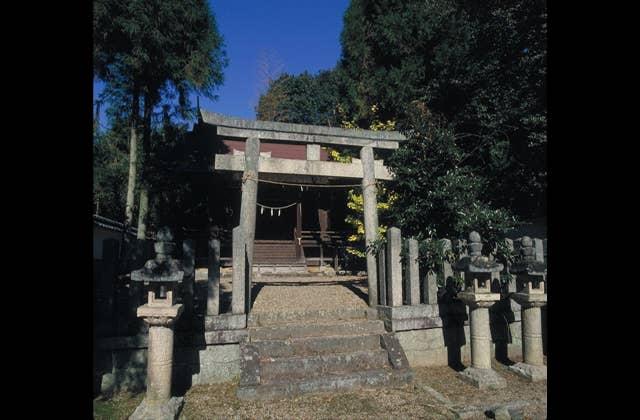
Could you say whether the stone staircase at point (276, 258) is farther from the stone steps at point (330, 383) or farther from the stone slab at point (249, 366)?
the stone steps at point (330, 383)

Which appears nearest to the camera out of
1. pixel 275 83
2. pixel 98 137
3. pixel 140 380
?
pixel 140 380

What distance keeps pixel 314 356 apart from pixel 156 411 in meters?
2.25

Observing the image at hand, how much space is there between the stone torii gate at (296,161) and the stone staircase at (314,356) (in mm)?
1134

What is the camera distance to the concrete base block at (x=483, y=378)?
18.6ft

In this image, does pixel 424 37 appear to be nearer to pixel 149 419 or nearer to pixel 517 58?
pixel 517 58

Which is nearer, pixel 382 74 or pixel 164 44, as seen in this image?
pixel 164 44

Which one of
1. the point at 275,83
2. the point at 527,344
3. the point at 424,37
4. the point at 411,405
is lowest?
the point at 411,405

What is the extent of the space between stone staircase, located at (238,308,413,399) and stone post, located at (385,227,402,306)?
1.75 feet

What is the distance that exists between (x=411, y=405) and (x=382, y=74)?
12076 millimetres

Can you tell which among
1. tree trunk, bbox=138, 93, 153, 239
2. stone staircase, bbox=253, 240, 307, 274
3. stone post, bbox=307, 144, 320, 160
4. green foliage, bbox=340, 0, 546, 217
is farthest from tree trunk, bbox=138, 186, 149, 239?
green foliage, bbox=340, 0, 546, 217

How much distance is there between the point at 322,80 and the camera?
2988cm

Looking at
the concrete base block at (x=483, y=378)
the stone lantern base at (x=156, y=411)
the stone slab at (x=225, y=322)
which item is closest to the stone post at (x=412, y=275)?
the concrete base block at (x=483, y=378)

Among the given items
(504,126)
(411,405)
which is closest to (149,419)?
(411,405)

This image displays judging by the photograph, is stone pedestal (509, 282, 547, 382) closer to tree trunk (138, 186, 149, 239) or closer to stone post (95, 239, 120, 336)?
stone post (95, 239, 120, 336)
